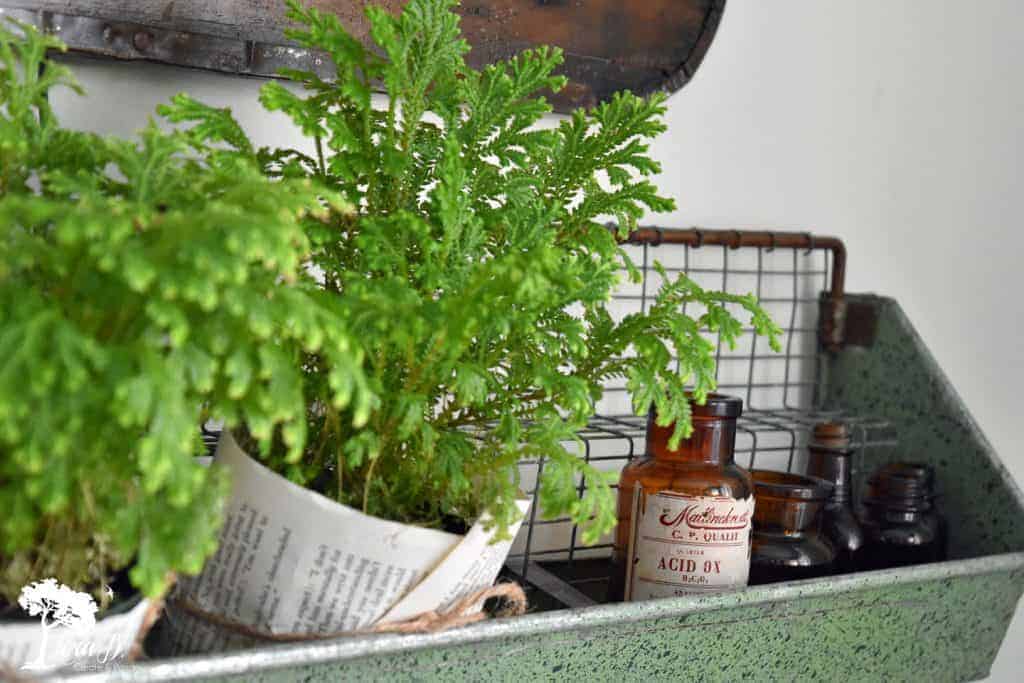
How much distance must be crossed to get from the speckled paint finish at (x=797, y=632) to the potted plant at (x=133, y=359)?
8 cm

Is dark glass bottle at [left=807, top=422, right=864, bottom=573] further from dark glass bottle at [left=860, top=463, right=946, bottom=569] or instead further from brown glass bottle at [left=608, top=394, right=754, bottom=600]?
brown glass bottle at [left=608, top=394, right=754, bottom=600]

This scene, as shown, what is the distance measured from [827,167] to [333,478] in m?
0.81

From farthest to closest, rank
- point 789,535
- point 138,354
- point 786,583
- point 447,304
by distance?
point 789,535, point 786,583, point 447,304, point 138,354

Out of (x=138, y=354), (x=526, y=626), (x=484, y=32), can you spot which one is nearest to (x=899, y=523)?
(x=526, y=626)

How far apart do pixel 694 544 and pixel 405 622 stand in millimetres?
236

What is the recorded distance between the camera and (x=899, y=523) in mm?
912

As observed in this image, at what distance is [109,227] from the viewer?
0.42m

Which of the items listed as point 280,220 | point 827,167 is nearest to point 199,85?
point 280,220

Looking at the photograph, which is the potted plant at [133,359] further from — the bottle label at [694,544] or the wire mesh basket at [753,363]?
the wire mesh basket at [753,363]

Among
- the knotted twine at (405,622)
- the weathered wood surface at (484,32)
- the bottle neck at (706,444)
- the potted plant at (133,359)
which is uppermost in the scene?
the weathered wood surface at (484,32)

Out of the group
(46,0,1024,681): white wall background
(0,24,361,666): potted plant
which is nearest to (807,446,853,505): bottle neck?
(46,0,1024,681): white wall background

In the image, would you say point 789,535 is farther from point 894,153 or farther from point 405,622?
point 894,153

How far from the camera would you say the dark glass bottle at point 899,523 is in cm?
91

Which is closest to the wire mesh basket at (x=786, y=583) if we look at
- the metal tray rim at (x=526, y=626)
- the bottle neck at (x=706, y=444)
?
the metal tray rim at (x=526, y=626)
